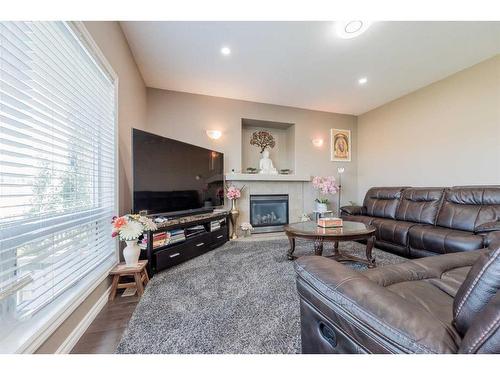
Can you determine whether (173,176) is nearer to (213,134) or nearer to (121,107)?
(121,107)

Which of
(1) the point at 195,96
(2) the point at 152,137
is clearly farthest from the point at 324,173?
(2) the point at 152,137

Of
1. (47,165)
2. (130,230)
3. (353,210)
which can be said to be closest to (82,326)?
(130,230)

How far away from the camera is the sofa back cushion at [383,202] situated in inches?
126

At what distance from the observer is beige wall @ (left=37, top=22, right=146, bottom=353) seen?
124 centimetres

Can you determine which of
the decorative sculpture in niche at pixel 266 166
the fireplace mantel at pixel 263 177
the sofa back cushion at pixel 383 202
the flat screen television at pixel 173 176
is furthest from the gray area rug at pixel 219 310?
the decorative sculpture in niche at pixel 266 166

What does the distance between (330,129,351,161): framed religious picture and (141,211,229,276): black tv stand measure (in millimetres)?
2789

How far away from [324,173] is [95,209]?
158 inches

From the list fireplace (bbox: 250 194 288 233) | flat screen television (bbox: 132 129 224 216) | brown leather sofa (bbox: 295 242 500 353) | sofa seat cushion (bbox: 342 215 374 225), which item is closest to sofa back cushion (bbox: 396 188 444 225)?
sofa seat cushion (bbox: 342 215 374 225)

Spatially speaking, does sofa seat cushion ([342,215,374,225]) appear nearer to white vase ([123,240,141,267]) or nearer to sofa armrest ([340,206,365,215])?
sofa armrest ([340,206,365,215])

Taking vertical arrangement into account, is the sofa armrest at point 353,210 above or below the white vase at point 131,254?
above

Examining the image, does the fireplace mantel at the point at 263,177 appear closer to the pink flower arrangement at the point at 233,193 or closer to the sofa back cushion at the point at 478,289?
the pink flower arrangement at the point at 233,193

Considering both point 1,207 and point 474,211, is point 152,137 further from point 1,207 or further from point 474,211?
point 474,211

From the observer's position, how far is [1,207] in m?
0.87

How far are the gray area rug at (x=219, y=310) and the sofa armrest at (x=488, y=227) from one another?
2.65ft
